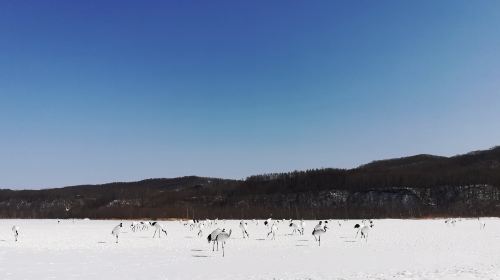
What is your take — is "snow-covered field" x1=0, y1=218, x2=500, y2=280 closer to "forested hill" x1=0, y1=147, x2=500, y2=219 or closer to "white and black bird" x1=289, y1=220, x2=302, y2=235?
"white and black bird" x1=289, y1=220, x2=302, y2=235

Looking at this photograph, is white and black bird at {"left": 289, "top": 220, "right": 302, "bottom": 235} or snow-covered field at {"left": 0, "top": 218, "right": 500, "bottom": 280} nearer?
snow-covered field at {"left": 0, "top": 218, "right": 500, "bottom": 280}

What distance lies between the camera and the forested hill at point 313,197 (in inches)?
4635

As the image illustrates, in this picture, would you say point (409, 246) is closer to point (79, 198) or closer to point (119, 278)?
point (119, 278)

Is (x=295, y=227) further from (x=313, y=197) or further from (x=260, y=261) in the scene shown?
(x=313, y=197)

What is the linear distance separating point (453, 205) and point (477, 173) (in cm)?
2857

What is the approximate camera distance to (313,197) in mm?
149500

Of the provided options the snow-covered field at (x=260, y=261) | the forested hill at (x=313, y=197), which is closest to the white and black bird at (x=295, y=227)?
the snow-covered field at (x=260, y=261)

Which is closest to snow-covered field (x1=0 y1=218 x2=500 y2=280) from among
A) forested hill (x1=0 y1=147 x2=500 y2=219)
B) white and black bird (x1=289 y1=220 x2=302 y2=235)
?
white and black bird (x1=289 y1=220 x2=302 y2=235)

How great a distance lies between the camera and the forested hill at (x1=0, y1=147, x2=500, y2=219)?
4635 inches

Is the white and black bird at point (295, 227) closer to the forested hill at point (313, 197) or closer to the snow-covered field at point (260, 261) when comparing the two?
the snow-covered field at point (260, 261)

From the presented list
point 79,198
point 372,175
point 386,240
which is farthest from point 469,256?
point 79,198

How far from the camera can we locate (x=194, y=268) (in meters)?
20.0

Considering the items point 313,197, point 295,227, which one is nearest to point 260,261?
point 295,227

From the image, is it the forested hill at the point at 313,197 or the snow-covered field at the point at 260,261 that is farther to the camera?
the forested hill at the point at 313,197
